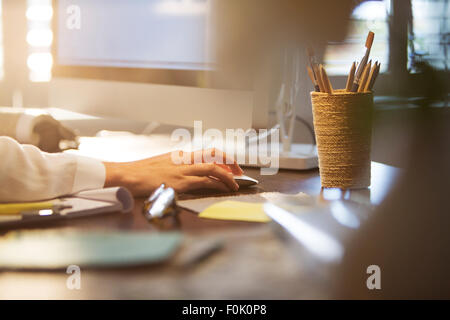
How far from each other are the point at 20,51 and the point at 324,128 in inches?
85.4

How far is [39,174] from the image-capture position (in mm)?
599

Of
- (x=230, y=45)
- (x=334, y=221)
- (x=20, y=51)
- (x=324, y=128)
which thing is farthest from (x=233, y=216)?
(x=20, y=51)

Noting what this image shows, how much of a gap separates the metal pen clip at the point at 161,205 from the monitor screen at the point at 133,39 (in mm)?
393

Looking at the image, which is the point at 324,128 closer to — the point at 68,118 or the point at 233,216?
the point at 233,216

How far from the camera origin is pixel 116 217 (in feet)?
1.78

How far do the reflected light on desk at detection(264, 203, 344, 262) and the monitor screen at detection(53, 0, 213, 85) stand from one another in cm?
42

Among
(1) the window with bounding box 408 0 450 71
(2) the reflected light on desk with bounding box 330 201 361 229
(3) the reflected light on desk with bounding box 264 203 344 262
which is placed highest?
(1) the window with bounding box 408 0 450 71

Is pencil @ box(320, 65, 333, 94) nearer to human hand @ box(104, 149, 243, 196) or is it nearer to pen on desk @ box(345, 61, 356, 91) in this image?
pen on desk @ box(345, 61, 356, 91)

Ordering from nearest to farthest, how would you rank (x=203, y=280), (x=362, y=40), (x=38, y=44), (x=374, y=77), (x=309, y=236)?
(x=203, y=280) → (x=309, y=236) → (x=374, y=77) → (x=362, y=40) → (x=38, y=44)

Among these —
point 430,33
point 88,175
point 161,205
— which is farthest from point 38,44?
point 430,33

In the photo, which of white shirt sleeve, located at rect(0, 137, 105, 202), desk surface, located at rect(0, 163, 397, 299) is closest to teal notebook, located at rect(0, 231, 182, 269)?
desk surface, located at rect(0, 163, 397, 299)

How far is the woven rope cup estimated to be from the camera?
0.69 m

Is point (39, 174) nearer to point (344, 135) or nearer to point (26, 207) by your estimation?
point (26, 207)

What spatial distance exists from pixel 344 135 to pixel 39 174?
0.39 m
